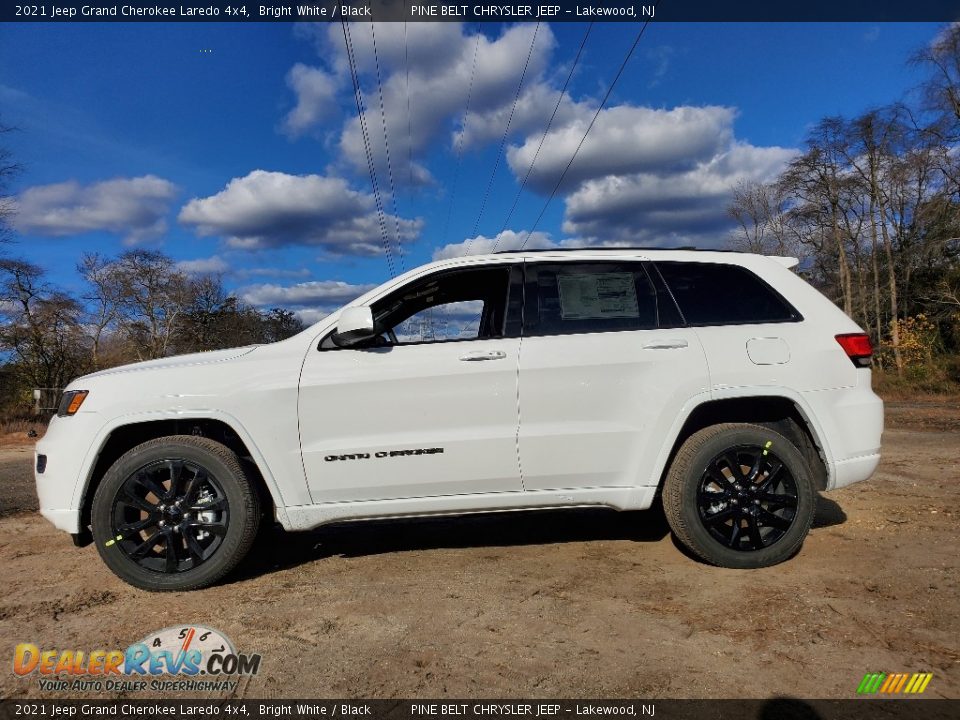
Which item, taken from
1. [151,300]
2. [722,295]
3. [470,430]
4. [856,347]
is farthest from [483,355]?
[151,300]

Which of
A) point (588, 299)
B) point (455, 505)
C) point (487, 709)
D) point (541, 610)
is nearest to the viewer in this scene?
point (487, 709)

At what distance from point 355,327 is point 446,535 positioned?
6.23 feet

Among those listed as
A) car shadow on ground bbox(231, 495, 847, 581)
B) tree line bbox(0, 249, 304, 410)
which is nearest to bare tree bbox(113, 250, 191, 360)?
tree line bbox(0, 249, 304, 410)

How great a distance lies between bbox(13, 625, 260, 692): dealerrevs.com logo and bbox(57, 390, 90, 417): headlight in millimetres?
1255

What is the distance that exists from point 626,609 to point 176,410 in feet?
8.76

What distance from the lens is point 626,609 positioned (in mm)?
2998

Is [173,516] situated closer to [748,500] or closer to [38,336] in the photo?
[748,500]

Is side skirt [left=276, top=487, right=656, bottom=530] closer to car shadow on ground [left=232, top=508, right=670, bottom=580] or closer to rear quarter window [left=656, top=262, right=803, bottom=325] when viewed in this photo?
car shadow on ground [left=232, top=508, right=670, bottom=580]

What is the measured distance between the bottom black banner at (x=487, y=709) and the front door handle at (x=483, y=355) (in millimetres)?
1794

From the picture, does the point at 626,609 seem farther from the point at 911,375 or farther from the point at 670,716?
the point at 911,375

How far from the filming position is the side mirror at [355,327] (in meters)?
3.37

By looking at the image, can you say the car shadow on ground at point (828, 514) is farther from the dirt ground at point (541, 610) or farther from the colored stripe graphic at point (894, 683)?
the colored stripe graphic at point (894, 683)

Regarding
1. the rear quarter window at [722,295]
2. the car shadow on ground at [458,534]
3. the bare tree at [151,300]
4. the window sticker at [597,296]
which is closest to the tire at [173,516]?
the car shadow on ground at [458,534]

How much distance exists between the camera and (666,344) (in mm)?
3605
